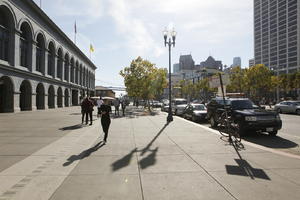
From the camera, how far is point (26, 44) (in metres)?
30.0

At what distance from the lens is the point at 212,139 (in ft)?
32.9

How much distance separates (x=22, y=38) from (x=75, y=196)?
28.7 meters

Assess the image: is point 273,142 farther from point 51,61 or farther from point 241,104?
point 51,61

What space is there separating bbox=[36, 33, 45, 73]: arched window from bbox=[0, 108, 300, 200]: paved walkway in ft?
91.4

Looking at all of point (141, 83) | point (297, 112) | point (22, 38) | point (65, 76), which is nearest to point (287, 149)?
point (297, 112)

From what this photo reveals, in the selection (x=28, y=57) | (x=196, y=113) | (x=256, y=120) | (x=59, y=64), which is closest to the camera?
(x=256, y=120)

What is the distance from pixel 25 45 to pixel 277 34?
14705cm

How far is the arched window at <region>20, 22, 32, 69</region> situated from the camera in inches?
1143

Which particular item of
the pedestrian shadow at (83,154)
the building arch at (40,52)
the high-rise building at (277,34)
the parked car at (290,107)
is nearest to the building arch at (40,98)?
the building arch at (40,52)

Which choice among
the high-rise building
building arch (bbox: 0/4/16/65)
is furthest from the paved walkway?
the high-rise building

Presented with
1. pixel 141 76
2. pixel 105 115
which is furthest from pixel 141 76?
pixel 105 115

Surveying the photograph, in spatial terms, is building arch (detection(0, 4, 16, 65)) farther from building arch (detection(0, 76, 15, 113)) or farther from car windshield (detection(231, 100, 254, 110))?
car windshield (detection(231, 100, 254, 110))

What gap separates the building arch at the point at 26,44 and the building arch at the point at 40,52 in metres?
3.21

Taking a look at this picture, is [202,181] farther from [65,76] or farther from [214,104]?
[65,76]
